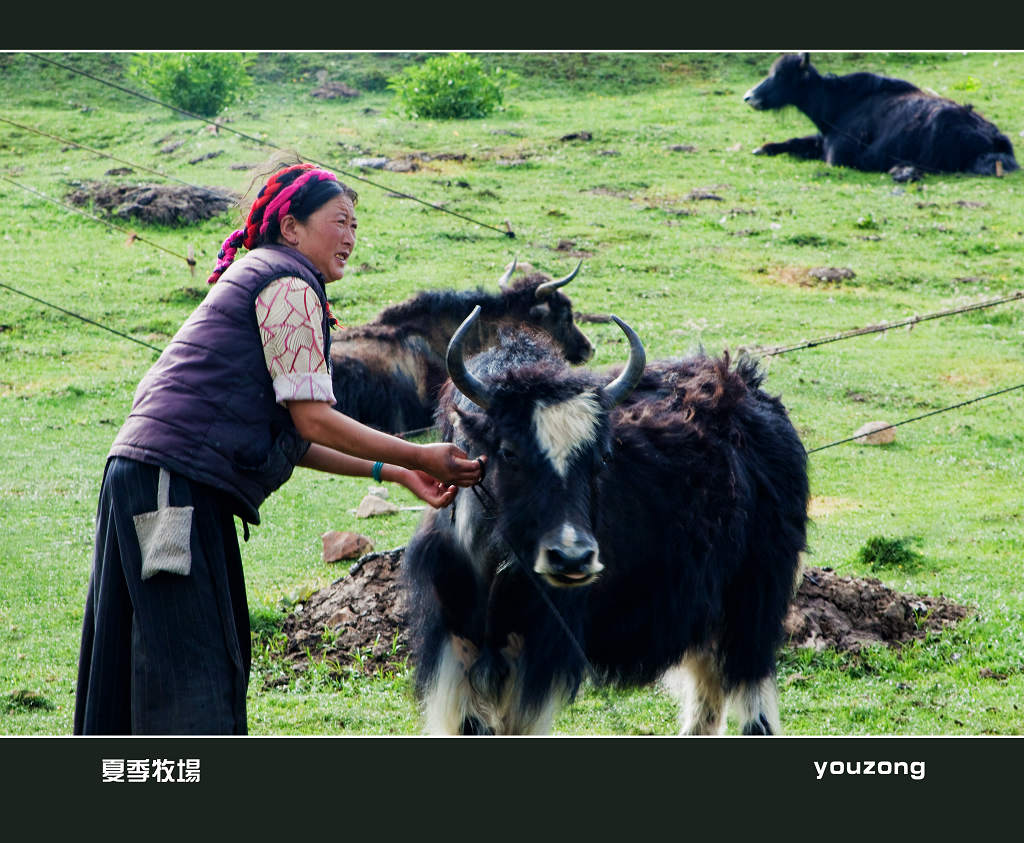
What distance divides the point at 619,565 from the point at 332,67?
18.7 meters

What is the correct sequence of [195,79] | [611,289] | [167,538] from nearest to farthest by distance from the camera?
[167,538] → [611,289] → [195,79]

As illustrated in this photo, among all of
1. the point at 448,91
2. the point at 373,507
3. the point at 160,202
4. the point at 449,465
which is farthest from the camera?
the point at 448,91

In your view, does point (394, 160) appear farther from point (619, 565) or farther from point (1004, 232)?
point (619, 565)

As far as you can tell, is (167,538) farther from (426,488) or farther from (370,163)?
(370,163)

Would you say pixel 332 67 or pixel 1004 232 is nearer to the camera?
pixel 1004 232

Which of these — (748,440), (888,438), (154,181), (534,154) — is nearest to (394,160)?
(534,154)

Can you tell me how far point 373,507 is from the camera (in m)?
8.41

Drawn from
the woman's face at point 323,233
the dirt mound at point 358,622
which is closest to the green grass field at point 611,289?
the dirt mound at point 358,622

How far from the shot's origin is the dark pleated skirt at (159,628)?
3.20m

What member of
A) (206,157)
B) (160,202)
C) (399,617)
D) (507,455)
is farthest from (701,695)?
(206,157)

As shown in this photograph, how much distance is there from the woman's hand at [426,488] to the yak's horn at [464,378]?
0.32 m

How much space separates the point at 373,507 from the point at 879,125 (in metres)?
12.6

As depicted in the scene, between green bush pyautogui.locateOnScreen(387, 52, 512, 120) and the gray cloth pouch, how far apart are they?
1675cm

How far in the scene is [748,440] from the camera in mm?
4969
